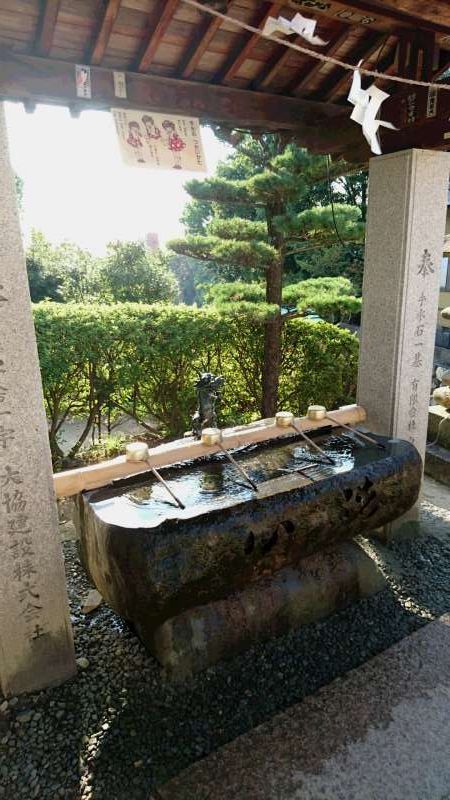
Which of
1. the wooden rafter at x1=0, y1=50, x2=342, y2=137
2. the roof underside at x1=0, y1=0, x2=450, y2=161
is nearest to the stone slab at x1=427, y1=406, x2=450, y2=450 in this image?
the roof underside at x1=0, y1=0, x2=450, y2=161

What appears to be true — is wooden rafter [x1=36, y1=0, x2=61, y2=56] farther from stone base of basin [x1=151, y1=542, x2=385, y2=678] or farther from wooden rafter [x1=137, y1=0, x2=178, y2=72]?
stone base of basin [x1=151, y1=542, x2=385, y2=678]

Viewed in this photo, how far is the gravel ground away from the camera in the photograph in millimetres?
2498

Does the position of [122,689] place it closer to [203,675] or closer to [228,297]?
[203,675]

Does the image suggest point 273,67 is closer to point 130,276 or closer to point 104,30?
point 104,30

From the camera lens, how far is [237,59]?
→ 11.4 ft

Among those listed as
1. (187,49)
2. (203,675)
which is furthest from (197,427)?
(187,49)

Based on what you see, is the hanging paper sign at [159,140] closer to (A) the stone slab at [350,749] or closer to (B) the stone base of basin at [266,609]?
(B) the stone base of basin at [266,609]

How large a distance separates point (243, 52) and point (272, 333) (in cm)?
363

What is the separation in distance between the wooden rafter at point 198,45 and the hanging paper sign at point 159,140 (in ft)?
1.01

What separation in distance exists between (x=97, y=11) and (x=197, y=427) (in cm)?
269

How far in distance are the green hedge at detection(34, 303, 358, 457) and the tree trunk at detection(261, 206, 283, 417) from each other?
406mm

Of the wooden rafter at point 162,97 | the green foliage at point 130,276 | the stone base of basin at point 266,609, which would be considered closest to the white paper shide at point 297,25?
the wooden rafter at point 162,97

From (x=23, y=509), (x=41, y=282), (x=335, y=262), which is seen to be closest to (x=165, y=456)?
(x=23, y=509)

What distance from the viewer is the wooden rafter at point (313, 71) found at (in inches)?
135
